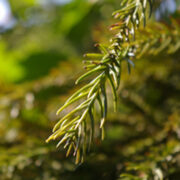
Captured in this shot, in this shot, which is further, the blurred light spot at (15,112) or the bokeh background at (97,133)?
the blurred light spot at (15,112)

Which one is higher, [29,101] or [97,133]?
[29,101]

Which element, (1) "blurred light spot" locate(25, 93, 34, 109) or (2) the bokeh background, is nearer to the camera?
(2) the bokeh background

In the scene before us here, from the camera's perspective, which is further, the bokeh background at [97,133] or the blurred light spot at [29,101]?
the blurred light spot at [29,101]

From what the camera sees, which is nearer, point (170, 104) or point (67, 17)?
point (170, 104)

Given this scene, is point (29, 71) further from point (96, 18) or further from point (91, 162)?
point (91, 162)

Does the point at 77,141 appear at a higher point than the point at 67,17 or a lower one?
lower

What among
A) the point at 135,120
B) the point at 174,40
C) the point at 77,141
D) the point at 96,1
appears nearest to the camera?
the point at 77,141

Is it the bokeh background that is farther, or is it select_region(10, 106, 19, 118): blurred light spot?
select_region(10, 106, 19, 118): blurred light spot

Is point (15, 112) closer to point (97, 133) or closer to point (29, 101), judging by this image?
point (29, 101)

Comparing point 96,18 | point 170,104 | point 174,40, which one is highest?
point 96,18

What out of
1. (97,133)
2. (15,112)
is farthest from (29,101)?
(97,133)

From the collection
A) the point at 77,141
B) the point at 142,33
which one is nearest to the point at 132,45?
the point at 142,33
